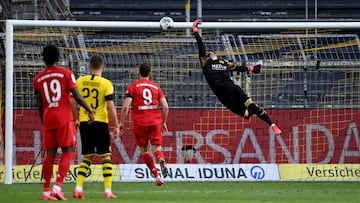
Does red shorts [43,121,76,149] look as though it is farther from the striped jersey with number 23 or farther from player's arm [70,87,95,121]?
the striped jersey with number 23

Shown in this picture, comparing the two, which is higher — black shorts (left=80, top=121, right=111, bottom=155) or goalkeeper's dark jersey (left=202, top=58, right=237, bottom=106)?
goalkeeper's dark jersey (left=202, top=58, right=237, bottom=106)

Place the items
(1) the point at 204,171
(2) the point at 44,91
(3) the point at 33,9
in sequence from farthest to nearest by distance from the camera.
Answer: (3) the point at 33,9, (1) the point at 204,171, (2) the point at 44,91

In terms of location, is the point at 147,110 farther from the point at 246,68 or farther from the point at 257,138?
the point at 257,138

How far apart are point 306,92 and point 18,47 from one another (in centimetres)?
647

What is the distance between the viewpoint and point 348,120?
1952 centimetres

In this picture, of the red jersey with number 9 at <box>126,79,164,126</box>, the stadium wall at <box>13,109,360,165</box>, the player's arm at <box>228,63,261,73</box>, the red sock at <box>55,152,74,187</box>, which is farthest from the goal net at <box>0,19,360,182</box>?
the red sock at <box>55,152,74,187</box>

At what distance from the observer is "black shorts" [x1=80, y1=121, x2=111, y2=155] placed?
11812mm

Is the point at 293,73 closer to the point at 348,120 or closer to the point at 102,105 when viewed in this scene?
the point at 348,120

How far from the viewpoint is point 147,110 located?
14266 millimetres

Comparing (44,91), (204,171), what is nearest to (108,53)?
(204,171)

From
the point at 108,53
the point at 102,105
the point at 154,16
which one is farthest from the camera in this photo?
the point at 154,16

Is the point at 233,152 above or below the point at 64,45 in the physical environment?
below

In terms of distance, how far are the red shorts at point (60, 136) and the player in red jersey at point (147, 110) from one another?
290cm

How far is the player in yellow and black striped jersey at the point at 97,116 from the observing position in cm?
1167
